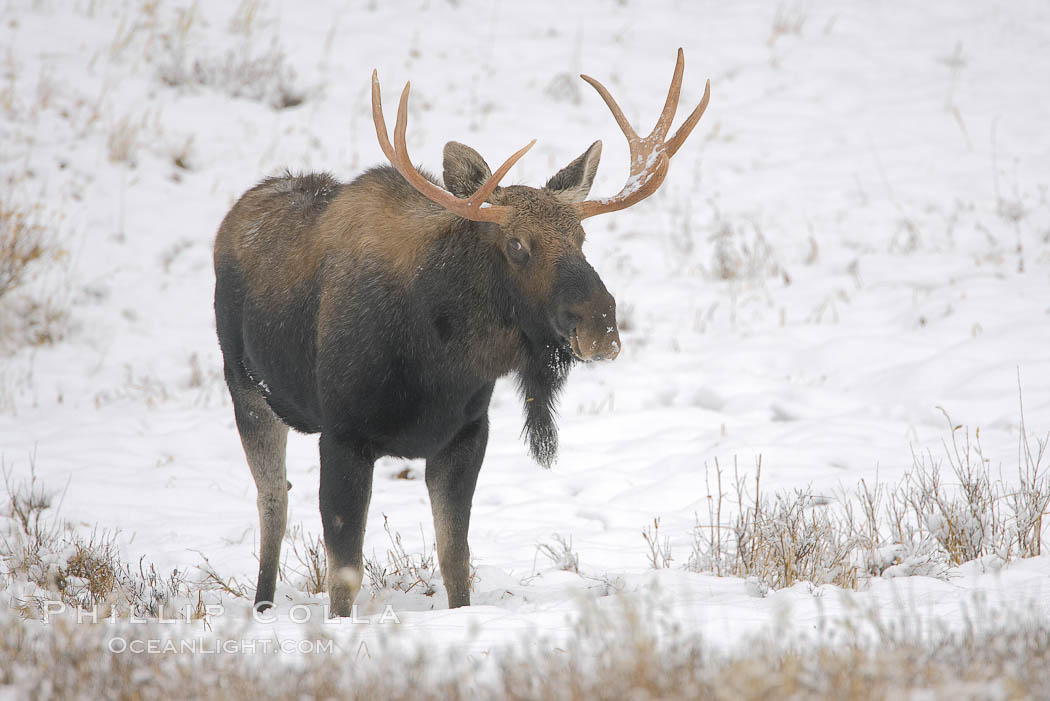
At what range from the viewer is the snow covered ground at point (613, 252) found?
5.95 metres

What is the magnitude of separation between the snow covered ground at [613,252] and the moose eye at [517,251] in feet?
4.53

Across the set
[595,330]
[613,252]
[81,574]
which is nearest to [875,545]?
[595,330]

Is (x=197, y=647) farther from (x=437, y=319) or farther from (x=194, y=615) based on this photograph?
(x=437, y=319)

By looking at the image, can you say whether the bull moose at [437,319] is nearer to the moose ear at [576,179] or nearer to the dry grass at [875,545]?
the moose ear at [576,179]

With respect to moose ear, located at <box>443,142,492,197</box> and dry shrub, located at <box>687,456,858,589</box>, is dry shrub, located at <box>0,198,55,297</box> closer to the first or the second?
moose ear, located at <box>443,142,492,197</box>

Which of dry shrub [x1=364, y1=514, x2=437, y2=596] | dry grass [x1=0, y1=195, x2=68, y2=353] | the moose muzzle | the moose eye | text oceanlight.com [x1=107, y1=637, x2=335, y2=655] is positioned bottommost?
text oceanlight.com [x1=107, y1=637, x2=335, y2=655]

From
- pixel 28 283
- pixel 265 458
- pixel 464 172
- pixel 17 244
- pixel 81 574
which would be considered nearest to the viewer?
pixel 464 172

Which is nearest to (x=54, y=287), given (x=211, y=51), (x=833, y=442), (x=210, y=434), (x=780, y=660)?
(x=210, y=434)

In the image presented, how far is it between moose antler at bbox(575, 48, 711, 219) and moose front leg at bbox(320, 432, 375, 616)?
143 cm

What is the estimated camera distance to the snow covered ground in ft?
19.5

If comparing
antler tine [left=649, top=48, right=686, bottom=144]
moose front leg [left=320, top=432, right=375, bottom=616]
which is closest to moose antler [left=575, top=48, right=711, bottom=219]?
antler tine [left=649, top=48, right=686, bottom=144]

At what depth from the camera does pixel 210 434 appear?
7.41m

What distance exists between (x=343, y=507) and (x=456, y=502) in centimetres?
52

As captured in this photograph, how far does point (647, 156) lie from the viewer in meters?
4.33
